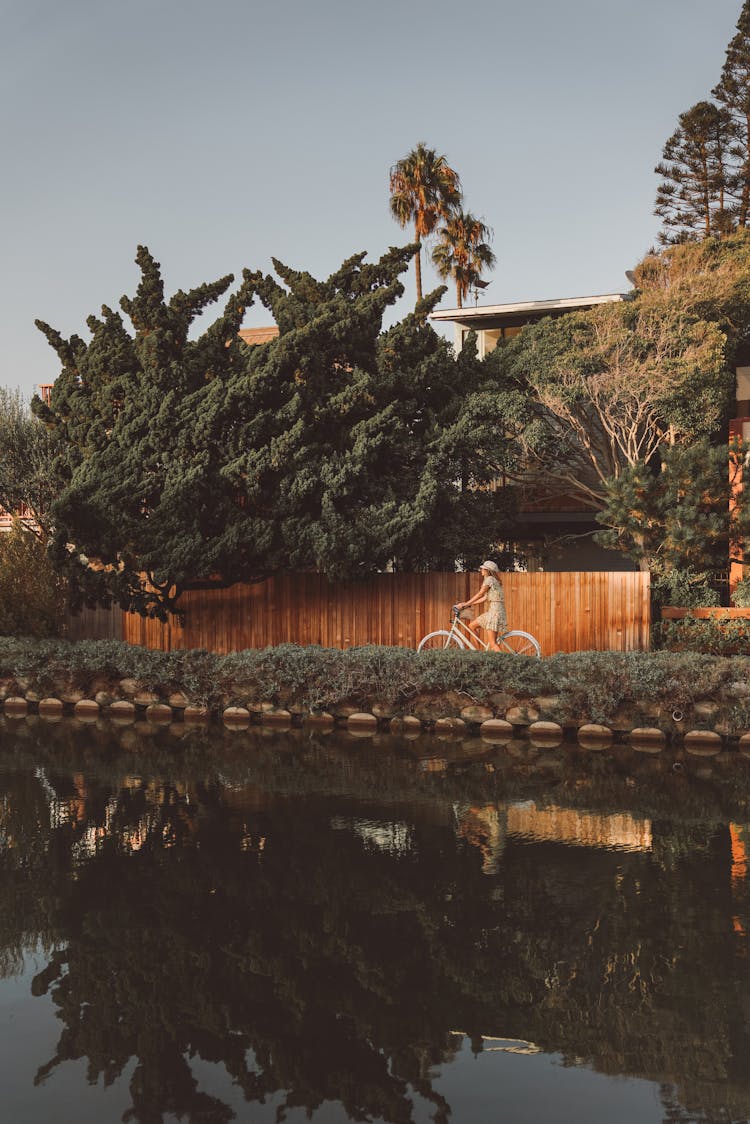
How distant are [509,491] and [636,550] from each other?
10.8 ft

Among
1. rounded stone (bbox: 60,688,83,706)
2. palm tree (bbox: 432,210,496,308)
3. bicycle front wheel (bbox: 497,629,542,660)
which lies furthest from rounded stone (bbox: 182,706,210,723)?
palm tree (bbox: 432,210,496,308)

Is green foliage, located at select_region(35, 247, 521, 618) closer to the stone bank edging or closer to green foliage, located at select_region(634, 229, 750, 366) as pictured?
the stone bank edging

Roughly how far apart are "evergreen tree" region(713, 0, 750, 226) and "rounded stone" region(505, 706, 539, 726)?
89.4 feet

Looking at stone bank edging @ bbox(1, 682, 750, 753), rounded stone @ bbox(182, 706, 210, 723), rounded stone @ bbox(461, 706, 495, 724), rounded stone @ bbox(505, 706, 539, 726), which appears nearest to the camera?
stone bank edging @ bbox(1, 682, 750, 753)

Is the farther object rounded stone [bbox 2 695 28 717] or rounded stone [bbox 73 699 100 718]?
rounded stone [bbox 2 695 28 717]

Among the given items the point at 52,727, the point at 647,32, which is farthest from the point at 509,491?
the point at 52,727

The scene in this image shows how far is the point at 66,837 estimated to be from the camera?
25.7 ft

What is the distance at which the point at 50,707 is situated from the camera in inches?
599

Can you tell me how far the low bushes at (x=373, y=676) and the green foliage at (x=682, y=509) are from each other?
9.86ft

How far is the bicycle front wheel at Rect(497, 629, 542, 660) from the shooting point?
1553cm

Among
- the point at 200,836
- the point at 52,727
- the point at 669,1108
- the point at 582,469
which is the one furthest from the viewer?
the point at 582,469

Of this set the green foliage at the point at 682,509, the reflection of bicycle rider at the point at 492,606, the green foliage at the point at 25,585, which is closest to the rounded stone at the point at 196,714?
the reflection of bicycle rider at the point at 492,606

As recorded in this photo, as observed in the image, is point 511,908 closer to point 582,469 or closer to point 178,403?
point 178,403

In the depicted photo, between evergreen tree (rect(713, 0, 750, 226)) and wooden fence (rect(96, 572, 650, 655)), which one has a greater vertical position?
evergreen tree (rect(713, 0, 750, 226))
